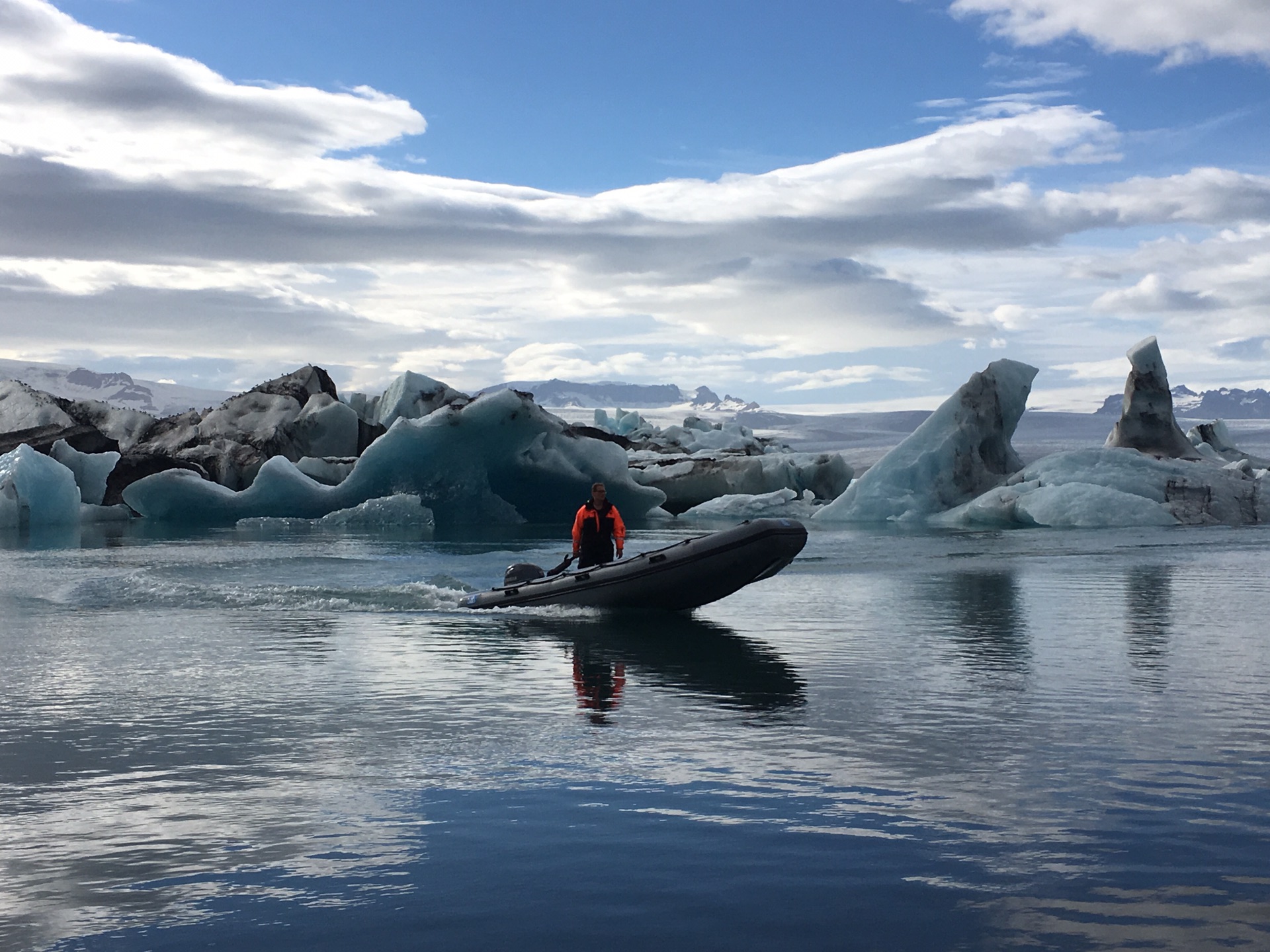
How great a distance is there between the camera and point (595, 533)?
43.5ft

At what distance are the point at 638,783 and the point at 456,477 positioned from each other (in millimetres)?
27484

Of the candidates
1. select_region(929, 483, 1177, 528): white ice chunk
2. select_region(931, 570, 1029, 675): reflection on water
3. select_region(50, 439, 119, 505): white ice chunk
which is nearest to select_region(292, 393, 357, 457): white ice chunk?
select_region(50, 439, 119, 505): white ice chunk

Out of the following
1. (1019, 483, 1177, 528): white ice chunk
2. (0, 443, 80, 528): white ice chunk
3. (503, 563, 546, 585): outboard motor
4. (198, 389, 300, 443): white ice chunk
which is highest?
(198, 389, 300, 443): white ice chunk

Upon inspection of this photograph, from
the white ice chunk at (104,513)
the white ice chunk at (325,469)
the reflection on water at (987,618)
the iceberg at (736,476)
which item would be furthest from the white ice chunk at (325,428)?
the reflection on water at (987,618)

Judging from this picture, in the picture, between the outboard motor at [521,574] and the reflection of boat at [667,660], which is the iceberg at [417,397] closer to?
the outboard motor at [521,574]

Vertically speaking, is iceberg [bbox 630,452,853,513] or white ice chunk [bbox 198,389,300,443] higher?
white ice chunk [bbox 198,389,300,443]

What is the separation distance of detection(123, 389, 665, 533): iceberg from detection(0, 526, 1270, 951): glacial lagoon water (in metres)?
18.0

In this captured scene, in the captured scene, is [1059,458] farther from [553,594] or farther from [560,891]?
[560,891]

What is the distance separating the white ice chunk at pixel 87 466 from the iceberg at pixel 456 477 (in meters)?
2.53

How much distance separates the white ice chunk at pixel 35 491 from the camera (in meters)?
31.6

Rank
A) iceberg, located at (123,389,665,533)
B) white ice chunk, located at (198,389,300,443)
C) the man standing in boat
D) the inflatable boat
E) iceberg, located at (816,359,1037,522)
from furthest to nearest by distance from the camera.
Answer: white ice chunk, located at (198,389,300,443) → iceberg, located at (816,359,1037,522) → iceberg, located at (123,389,665,533) → the man standing in boat → the inflatable boat

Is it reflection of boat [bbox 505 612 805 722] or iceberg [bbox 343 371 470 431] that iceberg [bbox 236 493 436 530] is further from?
reflection of boat [bbox 505 612 805 722]

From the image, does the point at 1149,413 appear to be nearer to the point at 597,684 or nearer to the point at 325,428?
the point at 325,428

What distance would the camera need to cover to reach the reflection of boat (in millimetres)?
8359
